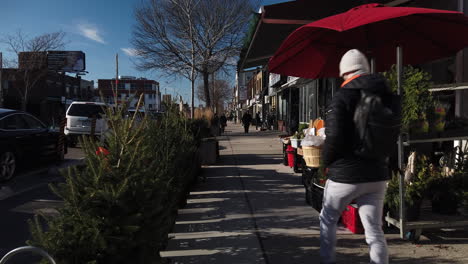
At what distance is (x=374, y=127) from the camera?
2385 millimetres

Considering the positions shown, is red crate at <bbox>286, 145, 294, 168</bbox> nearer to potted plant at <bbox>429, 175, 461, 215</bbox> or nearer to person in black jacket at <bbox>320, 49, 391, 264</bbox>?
potted plant at <bbox>429, 175, 461, 215</bbox>

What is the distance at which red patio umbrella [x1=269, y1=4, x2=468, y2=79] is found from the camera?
3.31 m

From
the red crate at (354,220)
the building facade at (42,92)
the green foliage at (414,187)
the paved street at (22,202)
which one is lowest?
the paved street at (22,202)

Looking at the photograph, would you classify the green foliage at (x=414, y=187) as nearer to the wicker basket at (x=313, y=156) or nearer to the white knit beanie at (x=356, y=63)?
the wicker basket at (x=313, y=156)

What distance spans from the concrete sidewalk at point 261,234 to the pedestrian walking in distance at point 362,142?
1.02m

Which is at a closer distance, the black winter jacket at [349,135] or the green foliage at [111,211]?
the green foliage at [111,211]

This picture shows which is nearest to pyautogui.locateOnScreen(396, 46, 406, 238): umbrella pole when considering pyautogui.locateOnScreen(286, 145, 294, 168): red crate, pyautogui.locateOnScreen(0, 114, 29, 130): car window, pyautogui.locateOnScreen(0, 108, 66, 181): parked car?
pyautogui.locateOnScreen(286, 145, 294, 168): red crate

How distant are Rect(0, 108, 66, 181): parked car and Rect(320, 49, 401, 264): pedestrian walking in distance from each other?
737 cm

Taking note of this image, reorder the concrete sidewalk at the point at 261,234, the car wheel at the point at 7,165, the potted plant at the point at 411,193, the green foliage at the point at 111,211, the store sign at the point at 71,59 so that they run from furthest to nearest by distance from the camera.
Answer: the store sign at the point at 71,59, the car wheel at the point at 7,165, the potted plant at the point at 411,193, the concrete sidewalk at the point at 261,234, the green foliage at the point at 111,211

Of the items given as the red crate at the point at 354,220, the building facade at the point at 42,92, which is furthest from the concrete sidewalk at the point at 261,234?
the building facade at the point at 42,92

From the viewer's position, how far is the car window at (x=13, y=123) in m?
7.73

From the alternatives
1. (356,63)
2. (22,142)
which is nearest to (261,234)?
(356,63)

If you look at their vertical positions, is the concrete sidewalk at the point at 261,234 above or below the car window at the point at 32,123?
below

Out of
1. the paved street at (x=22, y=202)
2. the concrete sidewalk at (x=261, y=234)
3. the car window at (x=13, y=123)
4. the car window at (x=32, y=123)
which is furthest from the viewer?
the car window at (x=32, y=123)
